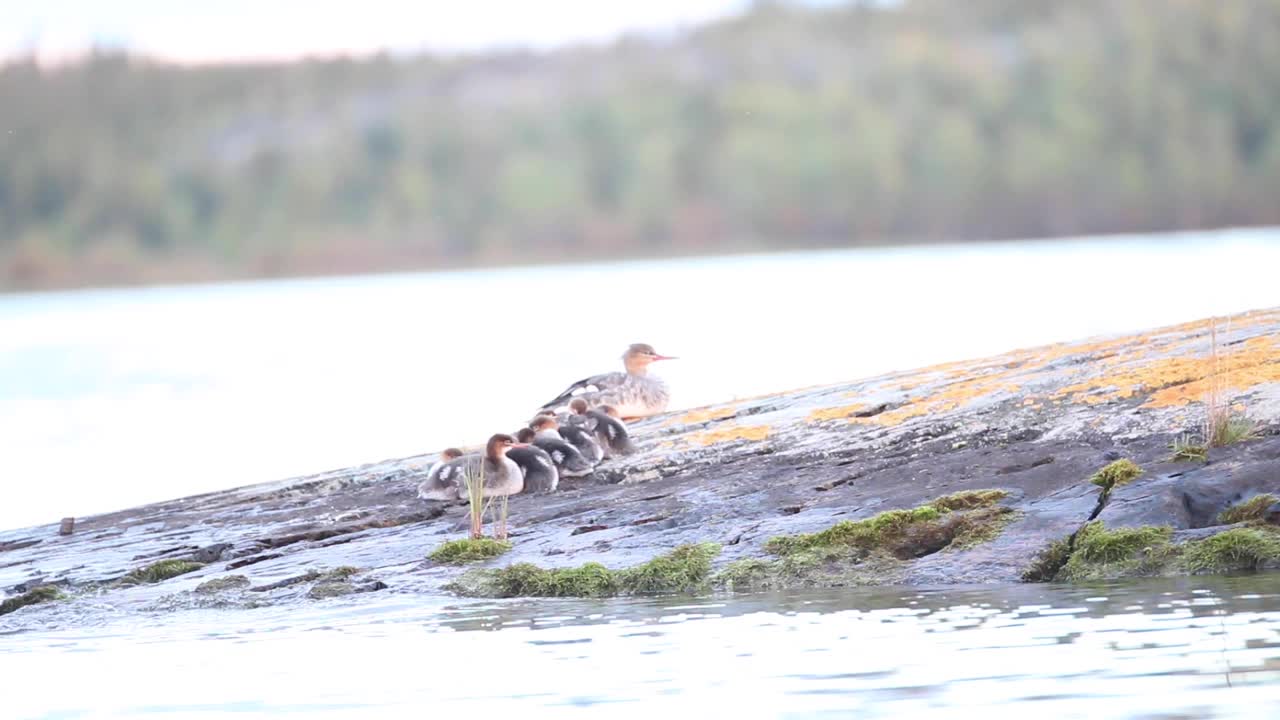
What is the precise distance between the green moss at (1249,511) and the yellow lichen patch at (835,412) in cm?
274

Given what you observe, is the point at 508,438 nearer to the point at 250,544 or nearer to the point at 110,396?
the point at 250,544

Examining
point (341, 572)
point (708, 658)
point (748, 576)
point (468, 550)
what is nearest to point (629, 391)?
point (468, 550)

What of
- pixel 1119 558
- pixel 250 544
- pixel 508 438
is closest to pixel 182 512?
pixel 250 544

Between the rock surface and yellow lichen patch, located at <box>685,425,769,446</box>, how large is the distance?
24 mm

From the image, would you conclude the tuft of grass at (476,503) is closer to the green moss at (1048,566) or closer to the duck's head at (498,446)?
the duck's head at (498,446)

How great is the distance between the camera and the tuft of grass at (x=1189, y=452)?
893 cm

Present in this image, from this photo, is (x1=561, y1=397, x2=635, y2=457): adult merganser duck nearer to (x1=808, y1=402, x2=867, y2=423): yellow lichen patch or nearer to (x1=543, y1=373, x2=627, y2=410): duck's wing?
(x1=808, y1=402, x2=867, y2=423): yellow lichen patch

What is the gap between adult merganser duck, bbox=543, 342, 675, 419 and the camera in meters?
13.6

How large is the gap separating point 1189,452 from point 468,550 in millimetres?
3504

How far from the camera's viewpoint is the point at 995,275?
→ 239ft

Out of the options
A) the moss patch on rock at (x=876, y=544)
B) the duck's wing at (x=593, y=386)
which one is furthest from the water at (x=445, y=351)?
the moss patch on rock at (x=876, y=544)

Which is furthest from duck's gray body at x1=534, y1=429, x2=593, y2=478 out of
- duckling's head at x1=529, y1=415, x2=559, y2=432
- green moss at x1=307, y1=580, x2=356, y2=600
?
green moss at x1=307, y1=580, x2=356, y2=600

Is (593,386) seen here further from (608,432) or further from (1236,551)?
(1236,551)

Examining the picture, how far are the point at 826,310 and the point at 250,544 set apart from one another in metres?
46.1
